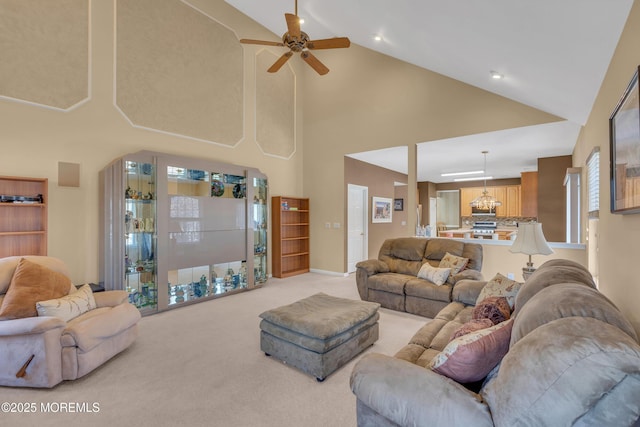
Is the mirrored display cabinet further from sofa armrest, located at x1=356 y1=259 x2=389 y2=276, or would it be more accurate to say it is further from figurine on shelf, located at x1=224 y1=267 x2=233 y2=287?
sofa armrest, located at x1=356 y1=259 x2=389 y2=276

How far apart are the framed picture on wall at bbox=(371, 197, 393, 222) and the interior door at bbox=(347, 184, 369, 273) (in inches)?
13.1

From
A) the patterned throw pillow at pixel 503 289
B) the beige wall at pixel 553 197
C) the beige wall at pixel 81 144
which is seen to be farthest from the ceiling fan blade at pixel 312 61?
the beige wall at pixel 553 197

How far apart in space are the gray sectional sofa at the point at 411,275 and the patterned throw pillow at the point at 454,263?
8 centimetres

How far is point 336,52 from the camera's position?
6410mm

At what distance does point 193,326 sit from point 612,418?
12.3 feet

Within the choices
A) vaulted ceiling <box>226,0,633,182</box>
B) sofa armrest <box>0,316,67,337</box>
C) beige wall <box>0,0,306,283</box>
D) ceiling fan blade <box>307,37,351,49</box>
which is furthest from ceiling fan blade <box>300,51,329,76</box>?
sofa armrest <box>0,316,67,337</box>

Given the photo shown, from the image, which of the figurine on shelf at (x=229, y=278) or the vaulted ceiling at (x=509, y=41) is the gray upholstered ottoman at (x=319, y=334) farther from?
the vaulted ceiling at (x=509, y=41)

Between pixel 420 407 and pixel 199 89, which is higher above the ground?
pixel 199 89

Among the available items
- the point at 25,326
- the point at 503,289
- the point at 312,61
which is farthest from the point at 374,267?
the point at 25,326

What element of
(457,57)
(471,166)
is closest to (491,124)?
(457,57)

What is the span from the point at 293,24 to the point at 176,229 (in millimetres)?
3202

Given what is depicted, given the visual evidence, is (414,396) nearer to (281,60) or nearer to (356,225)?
(281,60)

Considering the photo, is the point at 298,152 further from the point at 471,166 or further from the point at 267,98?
the point at 471,166

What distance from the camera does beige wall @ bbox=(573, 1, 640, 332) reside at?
1672mm
